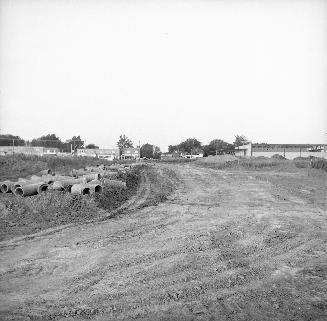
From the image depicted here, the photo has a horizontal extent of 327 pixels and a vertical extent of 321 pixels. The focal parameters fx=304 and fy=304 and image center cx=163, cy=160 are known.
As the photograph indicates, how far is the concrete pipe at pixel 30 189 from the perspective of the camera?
11500 millimetres

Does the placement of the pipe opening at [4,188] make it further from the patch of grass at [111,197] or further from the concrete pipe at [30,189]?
the patch of grass at [111,197]

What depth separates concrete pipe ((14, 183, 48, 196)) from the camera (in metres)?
11.5

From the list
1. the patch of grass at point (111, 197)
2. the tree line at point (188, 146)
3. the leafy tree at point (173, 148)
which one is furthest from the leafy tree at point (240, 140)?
A: the patch of grass at point (111, 197)

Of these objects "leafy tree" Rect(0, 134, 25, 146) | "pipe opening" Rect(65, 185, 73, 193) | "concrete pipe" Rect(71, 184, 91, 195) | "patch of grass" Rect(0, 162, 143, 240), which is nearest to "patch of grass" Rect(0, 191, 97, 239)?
"patch of grass" Rect(0, 162, 143, 240)

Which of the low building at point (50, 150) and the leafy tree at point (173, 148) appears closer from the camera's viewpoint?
the low building at point (50, 150)

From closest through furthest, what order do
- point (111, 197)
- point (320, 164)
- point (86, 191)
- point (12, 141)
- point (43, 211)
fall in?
point (43, 211) → point (86, 191) → point (111, 197) → point (320, 164) → point (12, 141)

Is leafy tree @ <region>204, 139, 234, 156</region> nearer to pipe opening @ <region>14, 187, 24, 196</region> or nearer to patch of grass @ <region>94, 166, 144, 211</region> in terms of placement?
patch of grass @ <region>94, 166, 144, 211</region>

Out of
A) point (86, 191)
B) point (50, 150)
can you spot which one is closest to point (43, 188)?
point (86, 191)

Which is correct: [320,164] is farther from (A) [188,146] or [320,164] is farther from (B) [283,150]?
(A) [188,146]

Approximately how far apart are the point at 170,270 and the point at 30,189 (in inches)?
313

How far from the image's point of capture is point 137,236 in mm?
8117

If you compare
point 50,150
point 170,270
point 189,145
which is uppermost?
point 189,145

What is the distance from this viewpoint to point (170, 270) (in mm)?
5750

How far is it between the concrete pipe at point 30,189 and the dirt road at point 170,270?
3690 millimetres
